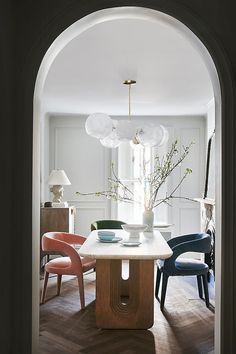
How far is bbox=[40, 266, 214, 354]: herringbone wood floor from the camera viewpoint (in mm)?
3215

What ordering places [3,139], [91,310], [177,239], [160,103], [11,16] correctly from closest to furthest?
[3,139] < [11,16] < [91,310] < [177,239] < [160,103]

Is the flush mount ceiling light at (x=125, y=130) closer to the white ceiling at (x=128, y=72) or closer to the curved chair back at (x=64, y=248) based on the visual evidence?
the white ceiling at (x=128, y=72)

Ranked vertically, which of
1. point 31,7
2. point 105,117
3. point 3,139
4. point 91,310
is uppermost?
point 31,7

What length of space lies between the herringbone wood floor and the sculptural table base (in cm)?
8

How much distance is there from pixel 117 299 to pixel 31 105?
2290 mm

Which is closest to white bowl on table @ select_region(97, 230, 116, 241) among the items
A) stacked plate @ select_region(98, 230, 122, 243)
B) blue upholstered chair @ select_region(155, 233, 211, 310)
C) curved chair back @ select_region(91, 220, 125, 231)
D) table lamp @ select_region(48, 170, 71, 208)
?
stacked plate @ select_region(98, 230, 122, 243)

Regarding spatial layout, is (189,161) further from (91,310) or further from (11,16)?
(11,16)

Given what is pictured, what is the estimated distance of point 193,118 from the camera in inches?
280

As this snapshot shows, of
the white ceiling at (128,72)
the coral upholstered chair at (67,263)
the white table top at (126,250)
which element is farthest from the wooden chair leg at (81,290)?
the white ceiling at (128,72)

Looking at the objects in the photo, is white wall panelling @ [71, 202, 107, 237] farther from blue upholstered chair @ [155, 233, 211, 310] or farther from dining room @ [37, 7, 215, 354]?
blue upholstered chair @ [155, 233, 211, 310]

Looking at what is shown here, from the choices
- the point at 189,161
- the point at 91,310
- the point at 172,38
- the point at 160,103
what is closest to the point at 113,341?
the point at 91,310

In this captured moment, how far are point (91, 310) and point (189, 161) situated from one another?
3719 mm

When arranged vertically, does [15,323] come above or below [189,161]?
below

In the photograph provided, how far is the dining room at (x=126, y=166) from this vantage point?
133 inches
